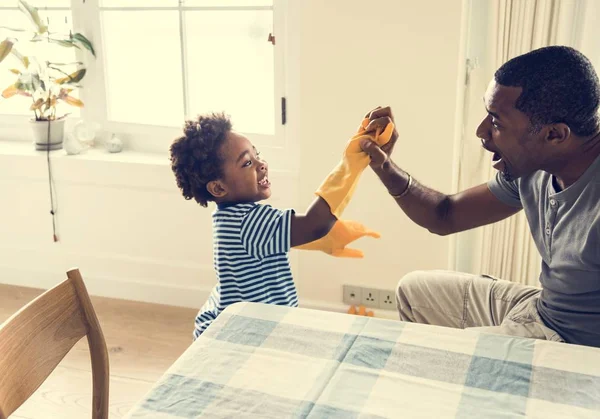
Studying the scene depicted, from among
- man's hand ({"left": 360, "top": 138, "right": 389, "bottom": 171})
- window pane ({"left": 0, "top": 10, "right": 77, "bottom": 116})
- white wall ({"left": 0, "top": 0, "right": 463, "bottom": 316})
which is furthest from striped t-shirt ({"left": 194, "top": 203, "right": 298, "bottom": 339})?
window pane ({"left": 0, "top": 10, "right": 77, "bottom": 116})

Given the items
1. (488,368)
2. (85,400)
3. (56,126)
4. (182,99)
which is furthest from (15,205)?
(488,368)

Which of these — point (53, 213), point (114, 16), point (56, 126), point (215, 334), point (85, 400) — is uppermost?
point (114, 16)

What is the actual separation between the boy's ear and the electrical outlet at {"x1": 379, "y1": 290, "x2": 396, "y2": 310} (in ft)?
3.65

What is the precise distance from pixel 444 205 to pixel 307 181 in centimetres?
75

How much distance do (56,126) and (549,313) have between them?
2.20m

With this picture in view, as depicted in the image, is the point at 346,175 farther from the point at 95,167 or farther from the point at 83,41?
the point at 83,41

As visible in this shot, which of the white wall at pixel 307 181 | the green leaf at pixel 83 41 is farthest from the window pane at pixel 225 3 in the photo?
the green leaf at pixel 83 41

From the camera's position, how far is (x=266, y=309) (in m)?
1.37

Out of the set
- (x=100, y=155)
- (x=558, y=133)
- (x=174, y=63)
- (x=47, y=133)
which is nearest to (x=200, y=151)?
(x=558, y=133)

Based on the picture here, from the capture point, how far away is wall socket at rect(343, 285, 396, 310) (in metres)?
2.61

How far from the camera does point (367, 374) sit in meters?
1.14

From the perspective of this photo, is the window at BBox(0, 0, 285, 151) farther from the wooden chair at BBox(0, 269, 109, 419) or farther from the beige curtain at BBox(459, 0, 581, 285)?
the wooden chair at BBox(0, 269, 109, 419)

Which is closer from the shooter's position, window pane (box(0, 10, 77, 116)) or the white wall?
the white wall

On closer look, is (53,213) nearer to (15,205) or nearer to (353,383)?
(15,205)
